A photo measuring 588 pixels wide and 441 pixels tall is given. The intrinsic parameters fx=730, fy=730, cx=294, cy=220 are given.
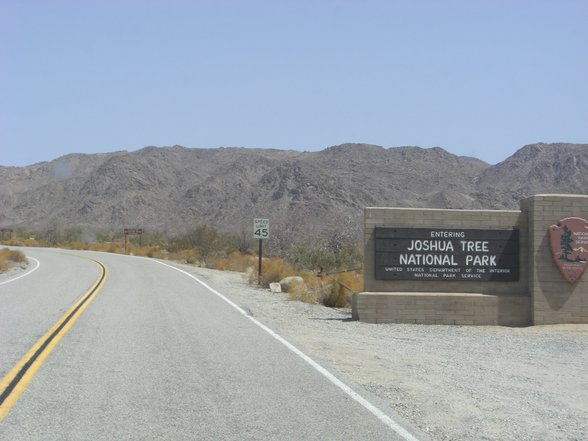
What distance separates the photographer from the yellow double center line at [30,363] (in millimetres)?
8445

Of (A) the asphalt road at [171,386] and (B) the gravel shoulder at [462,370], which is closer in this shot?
(A) the asphalt road at [171,386]

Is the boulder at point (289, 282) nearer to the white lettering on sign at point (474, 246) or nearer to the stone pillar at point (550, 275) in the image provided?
the white lettering on sign at point (474, 246)

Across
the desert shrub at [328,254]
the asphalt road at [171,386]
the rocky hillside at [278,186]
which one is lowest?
the asphalt road at [171,386]

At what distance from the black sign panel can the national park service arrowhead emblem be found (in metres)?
0.99

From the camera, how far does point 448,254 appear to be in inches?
752

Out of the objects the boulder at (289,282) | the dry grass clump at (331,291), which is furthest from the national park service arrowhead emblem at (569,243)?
the boulder at (289,282)

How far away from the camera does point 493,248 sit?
19188 mm

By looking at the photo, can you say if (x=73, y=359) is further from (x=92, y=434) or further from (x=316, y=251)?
(x=316, y=251)

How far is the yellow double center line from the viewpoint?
8445 mm

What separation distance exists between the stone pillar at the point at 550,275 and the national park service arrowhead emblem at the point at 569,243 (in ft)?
0.48

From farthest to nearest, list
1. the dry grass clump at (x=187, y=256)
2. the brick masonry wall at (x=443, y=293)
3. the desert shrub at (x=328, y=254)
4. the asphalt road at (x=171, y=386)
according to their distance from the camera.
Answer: the dry grass clump at (x=187, y=256)
the desert shrub at (x=328, y=254)
the brick masonry wall at (x=443, y=293)
the asphalt road at (x=171, y=386)

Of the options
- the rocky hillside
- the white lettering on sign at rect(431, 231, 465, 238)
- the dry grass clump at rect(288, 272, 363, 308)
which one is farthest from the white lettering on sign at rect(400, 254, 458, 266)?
the rocky hillside

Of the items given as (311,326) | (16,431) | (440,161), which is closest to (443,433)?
(16,431)

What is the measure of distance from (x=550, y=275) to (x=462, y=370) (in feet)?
25.5
